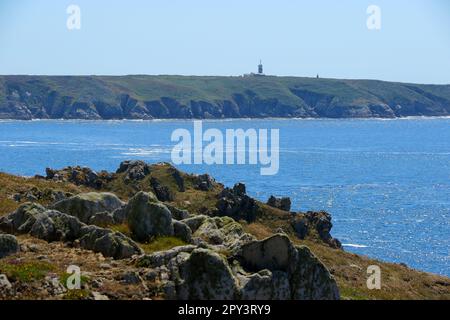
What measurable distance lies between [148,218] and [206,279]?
608 centimetres

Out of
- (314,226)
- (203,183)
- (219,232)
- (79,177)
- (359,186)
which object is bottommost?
(359,186)

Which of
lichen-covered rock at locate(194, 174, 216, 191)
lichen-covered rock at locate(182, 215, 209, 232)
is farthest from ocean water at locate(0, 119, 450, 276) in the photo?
lichen-covered rock at locate(182, 215, 209, 232)

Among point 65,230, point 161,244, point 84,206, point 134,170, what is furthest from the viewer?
point 134,170

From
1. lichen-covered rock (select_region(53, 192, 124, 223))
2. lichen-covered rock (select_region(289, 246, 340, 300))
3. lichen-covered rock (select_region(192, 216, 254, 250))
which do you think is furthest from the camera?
lichen-covered rock (select_region(53, 192, 124, 223))

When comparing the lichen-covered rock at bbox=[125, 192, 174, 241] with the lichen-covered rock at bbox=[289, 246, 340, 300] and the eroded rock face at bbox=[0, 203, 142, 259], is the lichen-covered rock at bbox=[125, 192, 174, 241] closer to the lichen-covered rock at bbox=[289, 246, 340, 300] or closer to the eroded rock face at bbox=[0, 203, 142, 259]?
the eroded rock face at bbox=[0, 203, 142, 259]

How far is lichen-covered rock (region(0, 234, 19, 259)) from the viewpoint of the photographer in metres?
22.8

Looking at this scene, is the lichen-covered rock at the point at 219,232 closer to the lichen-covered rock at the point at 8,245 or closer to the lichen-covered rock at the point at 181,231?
the lichen-covered rock at the point at 181,231

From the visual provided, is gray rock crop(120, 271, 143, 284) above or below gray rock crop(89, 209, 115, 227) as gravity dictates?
below

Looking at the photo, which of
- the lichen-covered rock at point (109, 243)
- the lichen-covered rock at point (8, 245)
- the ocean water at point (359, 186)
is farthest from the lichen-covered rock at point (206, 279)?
the ocean water at point (359, 186)

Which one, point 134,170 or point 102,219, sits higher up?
point 102,219

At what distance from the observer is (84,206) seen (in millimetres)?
28453

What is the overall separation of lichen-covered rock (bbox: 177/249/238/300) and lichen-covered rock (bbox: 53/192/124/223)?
870 cm

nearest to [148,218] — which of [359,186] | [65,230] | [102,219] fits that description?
[102,219]

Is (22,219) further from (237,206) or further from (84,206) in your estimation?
(237,206)
